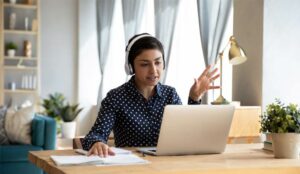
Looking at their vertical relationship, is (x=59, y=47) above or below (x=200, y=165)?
above

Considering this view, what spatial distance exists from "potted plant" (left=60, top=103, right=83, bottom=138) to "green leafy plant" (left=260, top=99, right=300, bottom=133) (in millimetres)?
6111

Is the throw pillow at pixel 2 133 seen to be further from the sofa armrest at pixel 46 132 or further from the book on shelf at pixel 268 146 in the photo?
the book on shelf at pixel 268 146

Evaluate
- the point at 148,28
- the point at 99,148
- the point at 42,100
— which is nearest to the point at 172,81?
the point at 148,28

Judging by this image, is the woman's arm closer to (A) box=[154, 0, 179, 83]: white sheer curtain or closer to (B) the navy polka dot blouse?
(B) the navy polka dot blouse

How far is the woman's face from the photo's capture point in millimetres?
2428

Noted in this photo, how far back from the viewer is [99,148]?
2.00 m

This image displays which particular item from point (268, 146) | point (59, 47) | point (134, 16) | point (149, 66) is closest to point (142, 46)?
point (149, 66)

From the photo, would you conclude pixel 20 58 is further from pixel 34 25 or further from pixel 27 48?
pixel 34 25

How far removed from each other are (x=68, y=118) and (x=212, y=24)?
147 inches

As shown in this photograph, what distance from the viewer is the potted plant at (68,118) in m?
8.01

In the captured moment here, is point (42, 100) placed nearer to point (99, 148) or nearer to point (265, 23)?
point (265, 23)

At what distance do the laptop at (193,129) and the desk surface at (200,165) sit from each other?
52 millimetres

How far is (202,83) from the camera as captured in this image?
8.13 feet

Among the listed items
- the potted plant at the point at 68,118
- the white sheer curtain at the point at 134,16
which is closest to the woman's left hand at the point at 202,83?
the white sheer curtain at the point at 134,16
